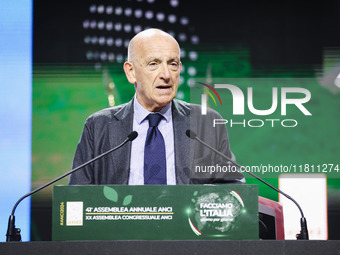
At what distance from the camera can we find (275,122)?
3.60 metres

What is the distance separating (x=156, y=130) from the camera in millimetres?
2961

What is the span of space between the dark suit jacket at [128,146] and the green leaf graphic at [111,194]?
0.96m

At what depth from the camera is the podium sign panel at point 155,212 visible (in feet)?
5.91

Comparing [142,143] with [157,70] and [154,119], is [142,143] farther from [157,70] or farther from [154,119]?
[157,70]

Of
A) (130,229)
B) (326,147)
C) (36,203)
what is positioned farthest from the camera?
(36,203)

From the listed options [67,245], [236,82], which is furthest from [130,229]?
[236,82]

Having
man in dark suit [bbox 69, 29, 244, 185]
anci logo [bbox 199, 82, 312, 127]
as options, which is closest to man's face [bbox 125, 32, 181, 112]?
man in dark suit [bbox 69, 29, 244, 185]

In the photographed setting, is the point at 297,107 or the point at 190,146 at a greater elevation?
the point at 297,107

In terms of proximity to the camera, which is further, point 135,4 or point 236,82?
point 135,4

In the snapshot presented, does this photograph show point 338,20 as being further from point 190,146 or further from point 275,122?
point 190,146

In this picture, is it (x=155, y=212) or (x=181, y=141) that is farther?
(x=181, y=141)

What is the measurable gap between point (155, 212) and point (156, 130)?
1177mm

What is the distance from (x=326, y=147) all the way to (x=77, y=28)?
2042 mm

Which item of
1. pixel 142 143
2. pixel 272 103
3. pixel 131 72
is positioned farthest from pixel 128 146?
pixel 272 103
